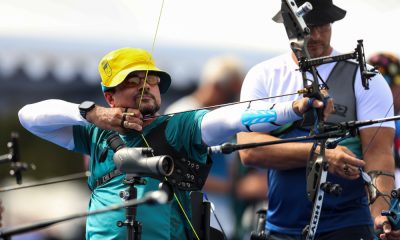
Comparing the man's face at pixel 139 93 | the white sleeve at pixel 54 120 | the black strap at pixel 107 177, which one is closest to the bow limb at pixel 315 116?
the man's face at pixel 139 93

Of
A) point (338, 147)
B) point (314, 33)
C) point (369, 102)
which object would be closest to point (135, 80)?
point (314, 33)

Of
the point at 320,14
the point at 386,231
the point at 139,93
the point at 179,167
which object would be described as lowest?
the point at 386,231

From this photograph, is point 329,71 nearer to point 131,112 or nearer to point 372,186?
point 372,186

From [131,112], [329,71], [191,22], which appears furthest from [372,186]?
[191,22]

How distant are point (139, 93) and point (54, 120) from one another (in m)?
0.62

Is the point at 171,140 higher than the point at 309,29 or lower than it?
lower

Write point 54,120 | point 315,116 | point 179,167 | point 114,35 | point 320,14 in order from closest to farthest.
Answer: point 315,116
point 179,167
point 320,14
point 54,120
point 114,35

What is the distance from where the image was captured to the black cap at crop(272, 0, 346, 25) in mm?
6082

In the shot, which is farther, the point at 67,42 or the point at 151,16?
the point at 67,42

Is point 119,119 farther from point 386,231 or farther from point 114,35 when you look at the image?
point 114,35

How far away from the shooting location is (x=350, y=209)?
6.01 meters

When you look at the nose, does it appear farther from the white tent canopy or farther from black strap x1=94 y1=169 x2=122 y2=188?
the white tent canopy

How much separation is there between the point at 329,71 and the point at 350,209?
76cm

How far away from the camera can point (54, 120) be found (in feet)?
20.5
